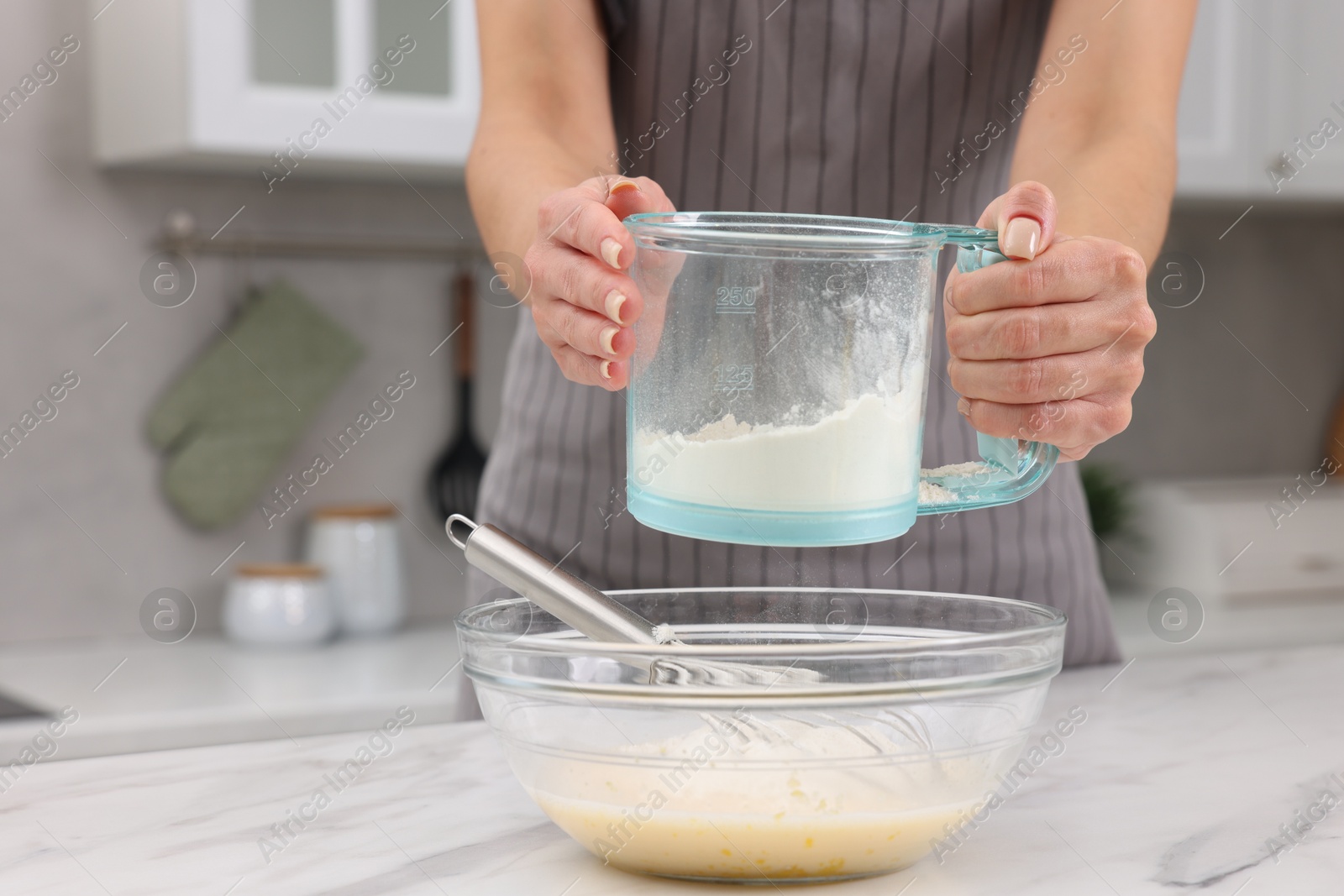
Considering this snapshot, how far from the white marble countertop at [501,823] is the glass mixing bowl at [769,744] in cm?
2

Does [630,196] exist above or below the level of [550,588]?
above

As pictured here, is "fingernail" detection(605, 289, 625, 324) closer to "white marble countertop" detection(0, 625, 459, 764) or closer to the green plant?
"white marble countertop" detection(0, 625, 459, 764)

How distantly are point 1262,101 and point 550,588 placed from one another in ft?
6.24

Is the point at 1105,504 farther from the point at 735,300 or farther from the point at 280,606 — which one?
the point at 735,300

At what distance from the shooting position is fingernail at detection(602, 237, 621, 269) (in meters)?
0.50

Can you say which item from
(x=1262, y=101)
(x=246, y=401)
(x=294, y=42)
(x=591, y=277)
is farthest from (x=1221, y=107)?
(x=591, y=277)

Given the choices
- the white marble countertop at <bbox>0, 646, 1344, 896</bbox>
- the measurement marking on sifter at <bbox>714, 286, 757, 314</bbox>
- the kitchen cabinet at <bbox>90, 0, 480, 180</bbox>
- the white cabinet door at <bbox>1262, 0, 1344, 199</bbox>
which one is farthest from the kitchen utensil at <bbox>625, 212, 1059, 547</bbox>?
the white cabinet door at <bbox>1262, 0, 1344, 199</bbox>

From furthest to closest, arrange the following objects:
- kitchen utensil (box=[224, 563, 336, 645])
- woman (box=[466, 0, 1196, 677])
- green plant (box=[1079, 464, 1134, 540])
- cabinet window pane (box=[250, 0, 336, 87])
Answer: green plant (box=[1079, 464, 1134, 540]), kitchen utensil (box=[224, 563, 336, 645]), cabinet window pane (box=[250, 0, 336, 87]), woman (box=[466, 0, 1196, 677])

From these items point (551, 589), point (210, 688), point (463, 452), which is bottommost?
point (210, 688)

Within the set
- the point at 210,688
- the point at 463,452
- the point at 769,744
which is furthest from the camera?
the point at 463,452

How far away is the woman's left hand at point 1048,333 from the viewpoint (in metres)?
0.53

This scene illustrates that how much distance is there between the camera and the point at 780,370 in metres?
0.48

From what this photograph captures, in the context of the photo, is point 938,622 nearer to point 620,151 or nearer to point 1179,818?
point 1179,818

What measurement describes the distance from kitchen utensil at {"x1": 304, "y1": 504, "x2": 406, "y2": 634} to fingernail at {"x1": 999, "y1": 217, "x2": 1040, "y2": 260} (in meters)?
1.44
